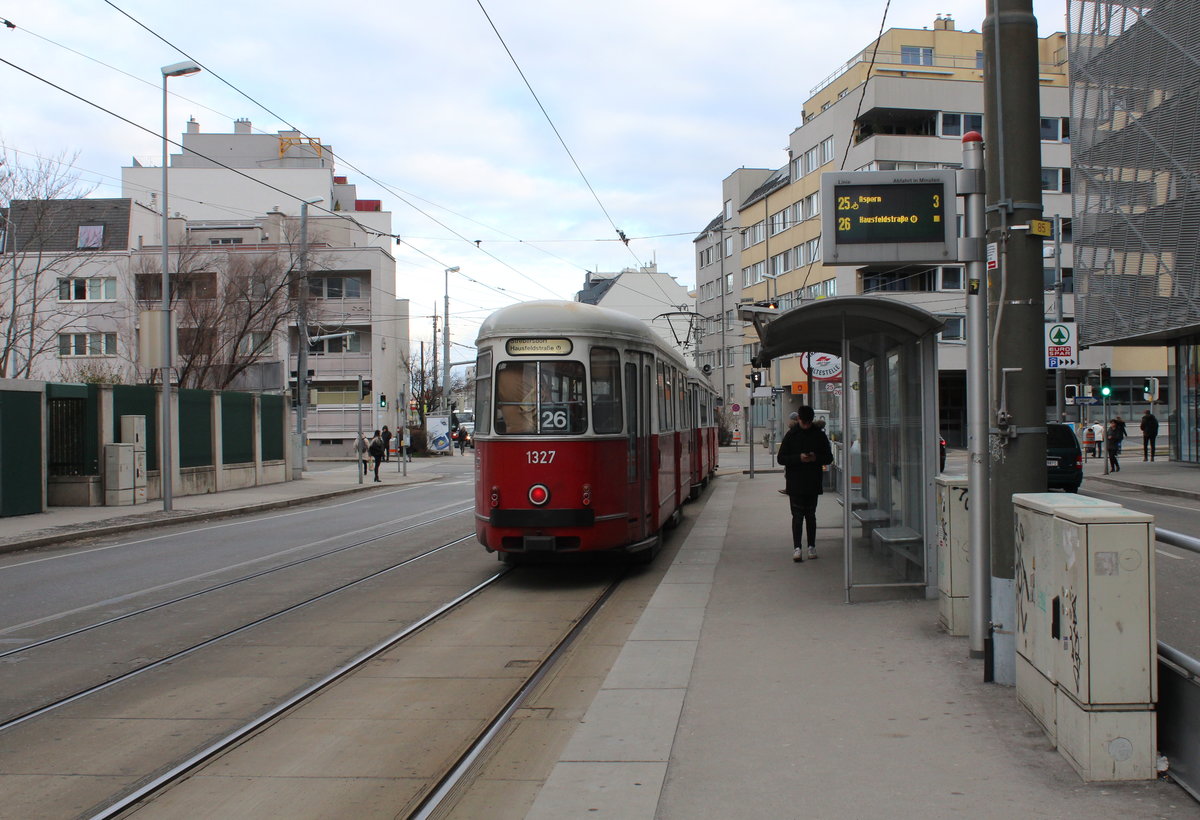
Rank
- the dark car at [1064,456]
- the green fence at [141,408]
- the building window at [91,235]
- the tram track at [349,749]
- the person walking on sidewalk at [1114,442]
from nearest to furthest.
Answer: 1. the tram track at [349,749]
2. the dark car at [1064,456]
3. the green fence at [141,408]
4. the person walking on sidewalk at [1114,442]
5. the building window at [91,235]

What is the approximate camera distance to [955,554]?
25.2 ft

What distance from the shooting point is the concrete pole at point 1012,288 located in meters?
6.45

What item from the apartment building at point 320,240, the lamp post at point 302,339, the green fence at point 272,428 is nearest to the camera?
the green fence at point 272,428

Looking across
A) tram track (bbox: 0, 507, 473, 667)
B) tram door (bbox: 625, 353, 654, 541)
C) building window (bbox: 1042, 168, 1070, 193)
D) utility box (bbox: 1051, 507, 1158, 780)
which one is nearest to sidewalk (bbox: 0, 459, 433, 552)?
tram track (bbox: 0, 507, 473, 667)

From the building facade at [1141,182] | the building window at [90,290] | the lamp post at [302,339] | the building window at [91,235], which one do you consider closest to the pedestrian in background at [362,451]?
the lamp post at [302,339]

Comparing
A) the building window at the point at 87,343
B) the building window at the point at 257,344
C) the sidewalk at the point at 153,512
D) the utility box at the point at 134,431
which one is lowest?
the sidewalk at the point at 153,512

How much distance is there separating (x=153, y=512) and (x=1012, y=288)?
2072cm

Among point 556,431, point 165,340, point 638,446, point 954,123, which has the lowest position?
point 638,446

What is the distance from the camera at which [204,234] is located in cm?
6250

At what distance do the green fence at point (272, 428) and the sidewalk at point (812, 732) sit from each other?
2726 cm

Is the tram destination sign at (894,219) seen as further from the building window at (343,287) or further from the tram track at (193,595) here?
the building window at (343,287)

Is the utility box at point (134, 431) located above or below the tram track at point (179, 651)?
above

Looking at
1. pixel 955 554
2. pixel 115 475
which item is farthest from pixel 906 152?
pixel 955 554

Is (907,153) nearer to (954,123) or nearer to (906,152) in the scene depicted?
(906,152)
